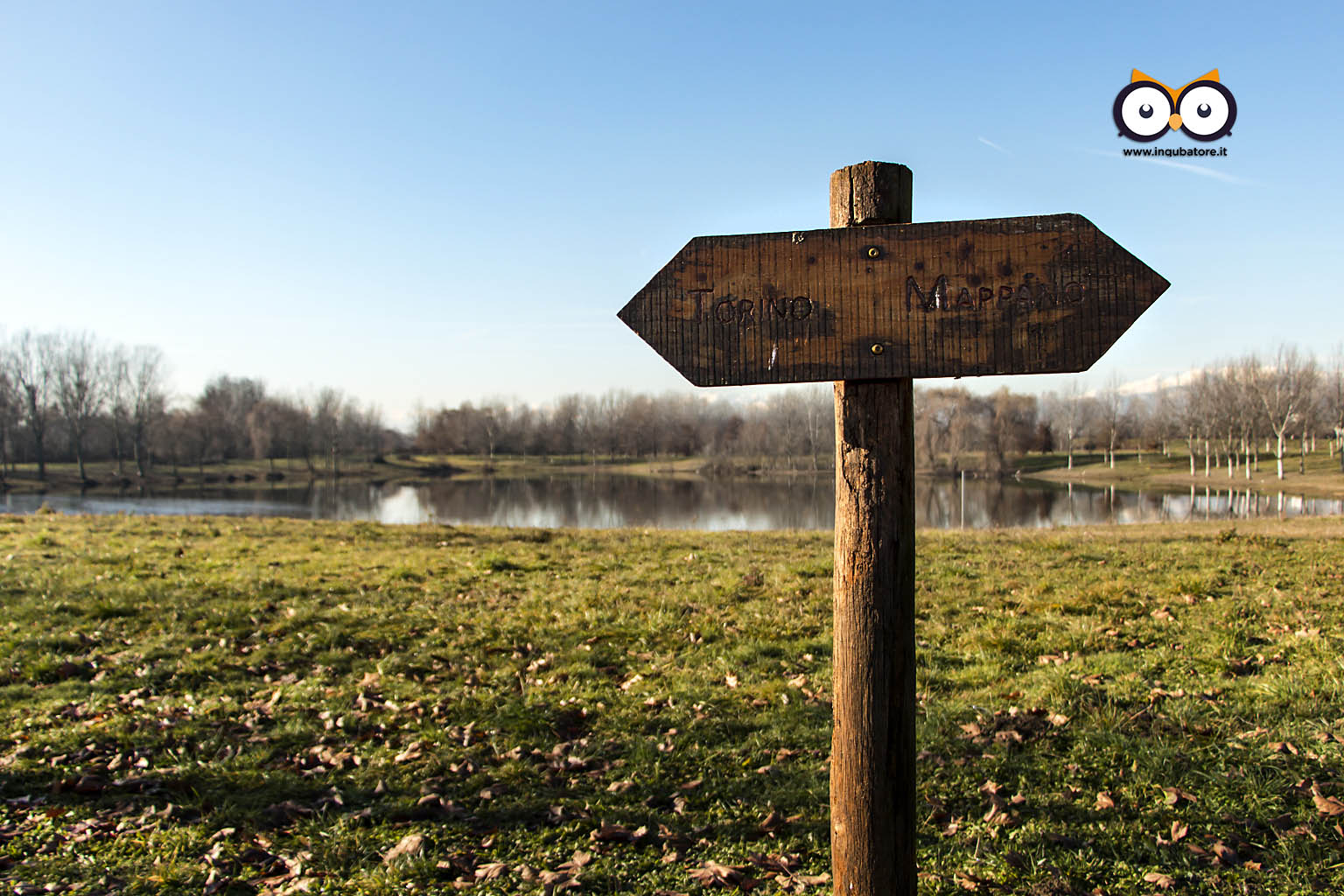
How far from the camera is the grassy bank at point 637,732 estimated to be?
360 cm

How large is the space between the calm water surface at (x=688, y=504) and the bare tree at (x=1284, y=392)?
7329mm

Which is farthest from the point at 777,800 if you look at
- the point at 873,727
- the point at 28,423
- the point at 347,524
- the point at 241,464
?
the point at 28,423

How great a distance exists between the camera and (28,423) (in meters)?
75.6

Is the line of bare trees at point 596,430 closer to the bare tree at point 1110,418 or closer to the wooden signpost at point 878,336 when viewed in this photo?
the bare tree at point 1110,418

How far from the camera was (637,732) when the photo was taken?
5035 millimetres

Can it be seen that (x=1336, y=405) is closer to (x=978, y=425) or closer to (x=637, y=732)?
(x=978, y=425)

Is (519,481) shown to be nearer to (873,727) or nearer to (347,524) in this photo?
(347,524)

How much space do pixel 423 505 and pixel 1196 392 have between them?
59562 millimetres

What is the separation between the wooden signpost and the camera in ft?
7.62

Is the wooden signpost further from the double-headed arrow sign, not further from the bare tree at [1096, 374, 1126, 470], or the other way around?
the bare tree at [1096, 374, 1126, 470]

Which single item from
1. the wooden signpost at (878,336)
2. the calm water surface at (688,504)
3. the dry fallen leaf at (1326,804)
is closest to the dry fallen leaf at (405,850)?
the wooden signpost at (878,336)

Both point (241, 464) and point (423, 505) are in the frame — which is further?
point (241, 464)

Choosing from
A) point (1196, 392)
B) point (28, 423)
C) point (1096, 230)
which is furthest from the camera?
point (28, 423)

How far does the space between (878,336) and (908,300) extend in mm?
149
